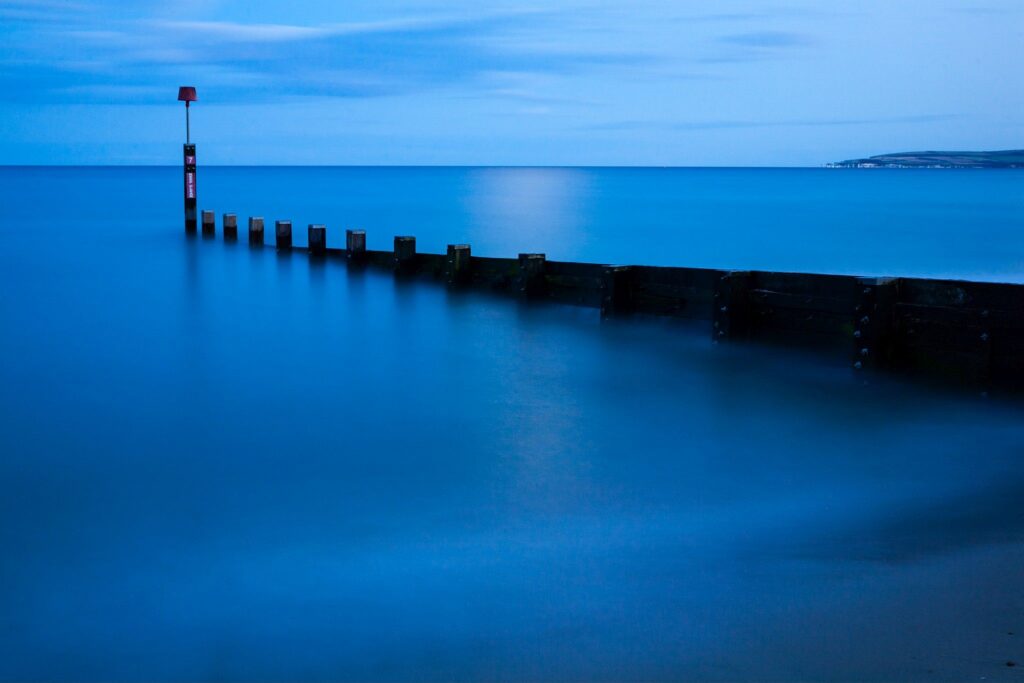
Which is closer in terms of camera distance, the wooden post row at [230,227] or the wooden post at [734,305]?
the wooden post at [734,305]

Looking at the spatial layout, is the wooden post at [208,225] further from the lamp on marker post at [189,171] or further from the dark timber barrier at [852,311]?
the dark timber barrier at [852,311]

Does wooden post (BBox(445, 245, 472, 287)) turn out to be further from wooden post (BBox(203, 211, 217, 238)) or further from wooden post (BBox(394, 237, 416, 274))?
wooden post (BBox(203, 211, 217, 238))

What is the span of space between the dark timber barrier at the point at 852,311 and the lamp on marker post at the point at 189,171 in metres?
16.3

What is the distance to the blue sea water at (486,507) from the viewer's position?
4246 millimetres

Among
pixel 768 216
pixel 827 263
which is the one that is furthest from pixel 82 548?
pixel 768 216

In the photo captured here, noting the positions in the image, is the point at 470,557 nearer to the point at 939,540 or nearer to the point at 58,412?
the point at 939,540

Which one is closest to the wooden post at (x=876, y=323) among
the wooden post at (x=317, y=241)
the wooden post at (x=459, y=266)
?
the wooden post at (x=459, y=266)

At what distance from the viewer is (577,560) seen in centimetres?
525

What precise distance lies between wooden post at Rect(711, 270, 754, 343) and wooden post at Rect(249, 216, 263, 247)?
16190mm

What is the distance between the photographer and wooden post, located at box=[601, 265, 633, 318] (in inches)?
469

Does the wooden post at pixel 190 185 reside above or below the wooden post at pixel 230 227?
above

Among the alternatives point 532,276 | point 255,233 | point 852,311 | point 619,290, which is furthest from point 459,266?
point 255,233

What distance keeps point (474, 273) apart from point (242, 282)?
508cm

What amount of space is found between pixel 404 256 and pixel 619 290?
22.2ft
